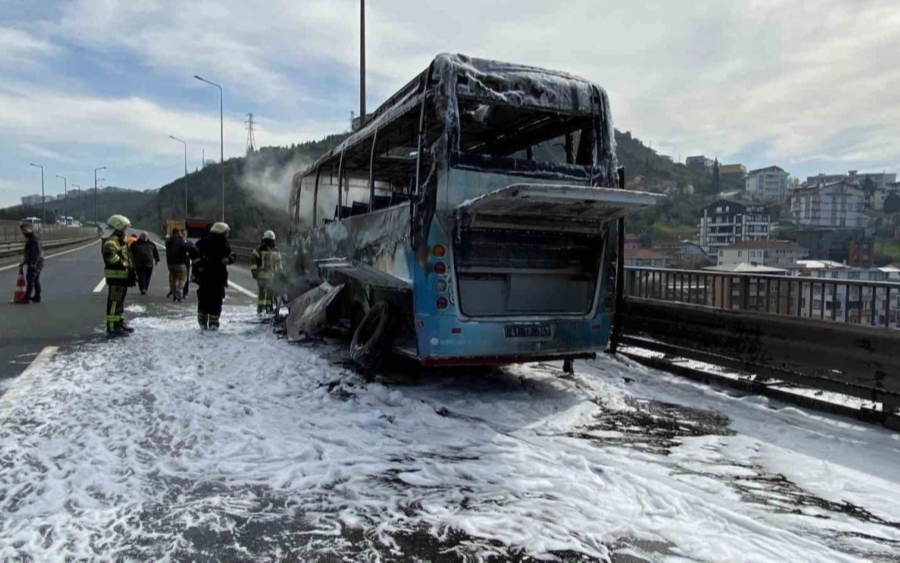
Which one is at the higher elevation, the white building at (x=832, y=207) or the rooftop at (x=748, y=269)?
the white building at (x=832, y=207)

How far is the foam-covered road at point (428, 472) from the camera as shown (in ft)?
11.1

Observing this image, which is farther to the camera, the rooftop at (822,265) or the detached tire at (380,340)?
the detached tire at (380,340)

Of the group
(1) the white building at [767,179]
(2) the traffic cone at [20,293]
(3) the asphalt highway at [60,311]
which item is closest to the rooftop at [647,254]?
(3) the asphalt highway at [60,311]

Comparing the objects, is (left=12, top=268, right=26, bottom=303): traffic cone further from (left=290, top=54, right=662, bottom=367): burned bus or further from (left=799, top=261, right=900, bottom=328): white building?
(left=799, top=261, right=900, bottom=328): white building

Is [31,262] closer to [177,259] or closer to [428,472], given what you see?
[177,259]

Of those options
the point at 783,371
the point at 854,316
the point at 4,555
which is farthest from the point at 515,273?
the point at 4,555

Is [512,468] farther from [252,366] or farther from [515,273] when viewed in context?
[252,366]

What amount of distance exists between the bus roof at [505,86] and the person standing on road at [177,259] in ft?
33.4

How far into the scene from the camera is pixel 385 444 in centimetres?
501

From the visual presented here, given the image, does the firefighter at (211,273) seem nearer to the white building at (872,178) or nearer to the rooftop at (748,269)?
the rooftop at (748,269)

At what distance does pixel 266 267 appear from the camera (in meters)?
12.4

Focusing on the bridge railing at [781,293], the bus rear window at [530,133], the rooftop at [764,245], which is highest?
the bus rear window at [530,133]

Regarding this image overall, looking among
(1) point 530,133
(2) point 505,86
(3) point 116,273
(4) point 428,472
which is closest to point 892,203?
(1) point 530,133

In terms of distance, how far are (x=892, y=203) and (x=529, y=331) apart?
865 cm
